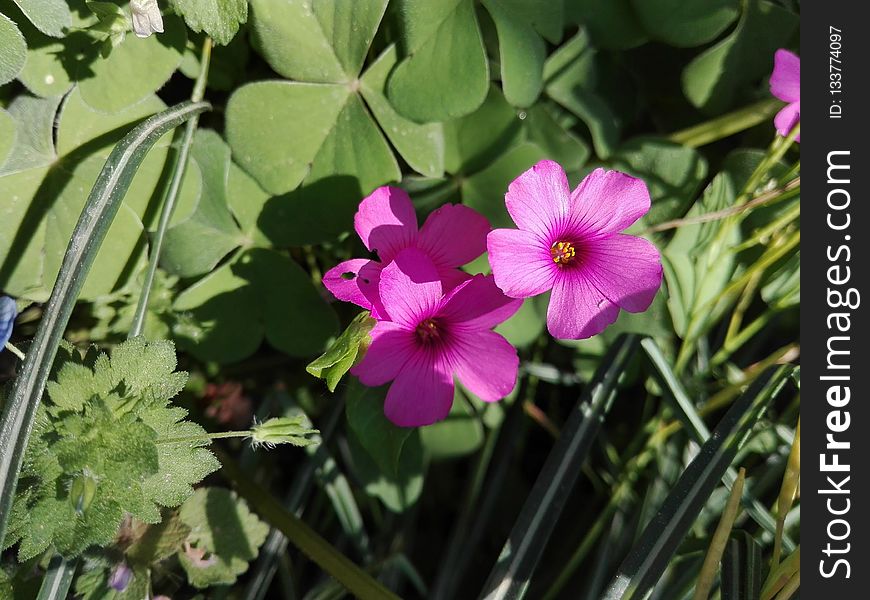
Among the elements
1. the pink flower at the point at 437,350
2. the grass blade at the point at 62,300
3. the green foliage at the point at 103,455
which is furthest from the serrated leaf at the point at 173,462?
the pink flower at the point at 437,350

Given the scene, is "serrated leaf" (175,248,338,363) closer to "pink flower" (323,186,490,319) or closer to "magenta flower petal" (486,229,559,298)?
"pink flower" (323,186,490,319)

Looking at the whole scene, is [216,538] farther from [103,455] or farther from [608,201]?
[608,201]

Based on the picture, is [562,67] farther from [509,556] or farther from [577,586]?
[577,586]

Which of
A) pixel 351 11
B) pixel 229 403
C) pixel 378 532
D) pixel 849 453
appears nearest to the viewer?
pixel 351 11

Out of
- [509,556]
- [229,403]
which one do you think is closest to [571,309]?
[509,556]

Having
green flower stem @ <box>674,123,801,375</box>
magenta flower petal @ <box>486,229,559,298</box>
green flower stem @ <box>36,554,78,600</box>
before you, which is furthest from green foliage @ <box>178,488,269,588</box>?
green flower stem @ <box>674,123,801,375</box>

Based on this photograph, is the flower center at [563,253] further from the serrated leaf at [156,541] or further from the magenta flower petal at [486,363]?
the serrated leaf at [156,541]
